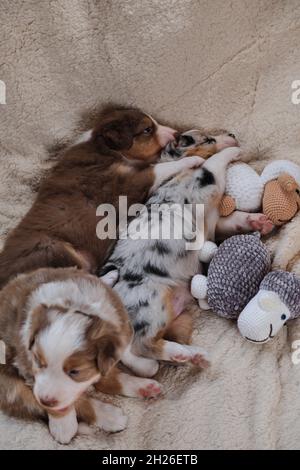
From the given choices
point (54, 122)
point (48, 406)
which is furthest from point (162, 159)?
point (48, 406)

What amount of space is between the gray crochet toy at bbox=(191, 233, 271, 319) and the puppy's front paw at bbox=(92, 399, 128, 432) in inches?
28.2

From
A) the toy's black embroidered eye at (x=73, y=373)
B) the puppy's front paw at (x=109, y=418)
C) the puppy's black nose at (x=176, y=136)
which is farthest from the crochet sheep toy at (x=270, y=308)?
the puppy's black nose at (x=176, y=136)

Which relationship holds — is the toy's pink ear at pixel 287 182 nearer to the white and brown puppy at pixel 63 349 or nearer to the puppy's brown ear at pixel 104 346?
the white and brown puppy at pixel 63 349

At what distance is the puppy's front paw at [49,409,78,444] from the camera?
8.10 feet

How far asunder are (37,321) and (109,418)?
582 mm

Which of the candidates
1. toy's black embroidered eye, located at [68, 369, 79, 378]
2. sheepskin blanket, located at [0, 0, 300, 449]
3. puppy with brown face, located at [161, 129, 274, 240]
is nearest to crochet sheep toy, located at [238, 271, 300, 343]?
sheepskin blanket, located at [0, 0, 300, 449]

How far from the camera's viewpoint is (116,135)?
3617 millimetres

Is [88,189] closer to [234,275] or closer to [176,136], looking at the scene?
[176,136]

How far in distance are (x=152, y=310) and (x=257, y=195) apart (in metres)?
0.93

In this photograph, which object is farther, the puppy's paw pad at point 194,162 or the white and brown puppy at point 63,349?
the puppy's paw pad at point 194,162

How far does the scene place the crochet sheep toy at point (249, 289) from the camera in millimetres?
2703

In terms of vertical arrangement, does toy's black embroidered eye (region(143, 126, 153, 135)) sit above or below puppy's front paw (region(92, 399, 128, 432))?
above

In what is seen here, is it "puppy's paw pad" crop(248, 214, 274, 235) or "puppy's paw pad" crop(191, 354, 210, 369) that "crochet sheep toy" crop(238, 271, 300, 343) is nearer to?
"puppy's paw pad" crop(191, 354, 210, 369)

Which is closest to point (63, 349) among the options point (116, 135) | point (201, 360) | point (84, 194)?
point (201, 360)
